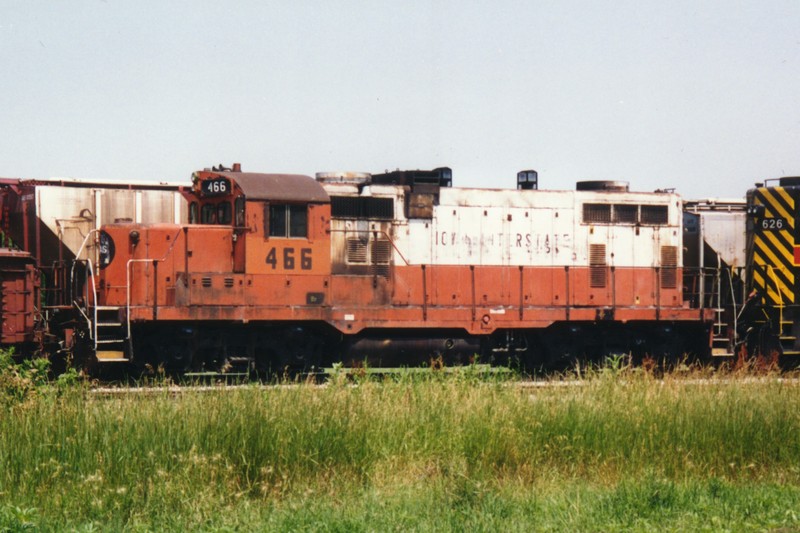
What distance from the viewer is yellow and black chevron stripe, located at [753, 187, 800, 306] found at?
18.8 metres

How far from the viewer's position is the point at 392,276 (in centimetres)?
1662

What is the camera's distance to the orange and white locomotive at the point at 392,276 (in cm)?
1530

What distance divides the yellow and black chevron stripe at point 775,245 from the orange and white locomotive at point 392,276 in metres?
1.81

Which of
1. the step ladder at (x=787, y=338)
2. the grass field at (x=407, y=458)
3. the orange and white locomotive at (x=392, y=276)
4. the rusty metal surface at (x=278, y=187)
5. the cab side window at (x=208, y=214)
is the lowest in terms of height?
the grass field at (x=407, y=458)

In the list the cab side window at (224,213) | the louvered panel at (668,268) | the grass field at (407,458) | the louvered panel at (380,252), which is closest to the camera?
the grass field at (407,458)

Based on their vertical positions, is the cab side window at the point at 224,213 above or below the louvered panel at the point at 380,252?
above

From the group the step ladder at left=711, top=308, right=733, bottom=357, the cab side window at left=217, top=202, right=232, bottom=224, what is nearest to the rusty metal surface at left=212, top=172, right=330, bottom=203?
the cab side window at left=217, top=202, right=232, bottom=224

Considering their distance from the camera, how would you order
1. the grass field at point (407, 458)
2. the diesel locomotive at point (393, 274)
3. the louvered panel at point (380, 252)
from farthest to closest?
the louvered panel at point (380, 252) → the diesel locomotive at point (393, 274) → the grass field at point (407, 458)

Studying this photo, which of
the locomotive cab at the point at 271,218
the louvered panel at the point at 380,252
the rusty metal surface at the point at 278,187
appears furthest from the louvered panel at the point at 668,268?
the rusty metal surface at the point at 278,187

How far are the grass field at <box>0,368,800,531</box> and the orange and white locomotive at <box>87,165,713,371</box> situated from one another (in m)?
4.82

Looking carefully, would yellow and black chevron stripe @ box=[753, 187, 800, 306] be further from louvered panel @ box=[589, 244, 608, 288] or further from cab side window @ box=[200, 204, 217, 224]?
cab side window @ box=[200, 204, 217, 224]

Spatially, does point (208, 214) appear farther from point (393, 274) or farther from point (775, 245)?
point (775, 245)

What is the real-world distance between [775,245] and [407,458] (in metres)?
12.5

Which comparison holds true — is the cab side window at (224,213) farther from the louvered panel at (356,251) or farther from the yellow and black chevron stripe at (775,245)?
the yellow and black chevron stripe at (775,245)
